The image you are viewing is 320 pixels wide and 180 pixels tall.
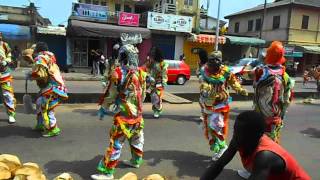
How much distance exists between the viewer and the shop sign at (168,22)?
27484 millimetres

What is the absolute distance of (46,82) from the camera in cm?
692

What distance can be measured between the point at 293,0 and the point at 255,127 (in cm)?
3482

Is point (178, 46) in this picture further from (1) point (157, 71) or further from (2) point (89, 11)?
(1) point (157, 71)

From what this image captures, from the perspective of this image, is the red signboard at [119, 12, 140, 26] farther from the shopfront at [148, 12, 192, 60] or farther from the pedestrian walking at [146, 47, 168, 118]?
the pedestrian walking at [146, 47, 168, 118]

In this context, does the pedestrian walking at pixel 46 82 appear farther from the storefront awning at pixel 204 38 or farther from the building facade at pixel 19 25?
the storefront awning at pixel 204 38

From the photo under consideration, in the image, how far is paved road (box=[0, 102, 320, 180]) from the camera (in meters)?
5.75

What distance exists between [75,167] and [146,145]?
5.67ft

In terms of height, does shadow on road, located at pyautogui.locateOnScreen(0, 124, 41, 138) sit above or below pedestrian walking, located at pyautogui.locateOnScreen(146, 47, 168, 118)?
below

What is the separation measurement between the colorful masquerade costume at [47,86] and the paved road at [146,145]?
1.20 ft

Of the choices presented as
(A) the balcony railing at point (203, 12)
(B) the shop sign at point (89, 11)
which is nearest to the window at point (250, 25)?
(A) the balcony railing at point (203, 12)

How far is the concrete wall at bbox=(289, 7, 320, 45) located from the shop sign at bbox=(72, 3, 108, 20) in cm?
1669

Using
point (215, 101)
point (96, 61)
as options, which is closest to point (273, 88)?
point (215, 101)

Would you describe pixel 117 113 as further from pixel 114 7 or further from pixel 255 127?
pixel 114 7

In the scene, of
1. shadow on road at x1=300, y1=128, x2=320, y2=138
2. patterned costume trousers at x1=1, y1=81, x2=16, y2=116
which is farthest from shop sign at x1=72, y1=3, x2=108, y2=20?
shadow on road at x1=300, y1=128, x2=320, y2=138
